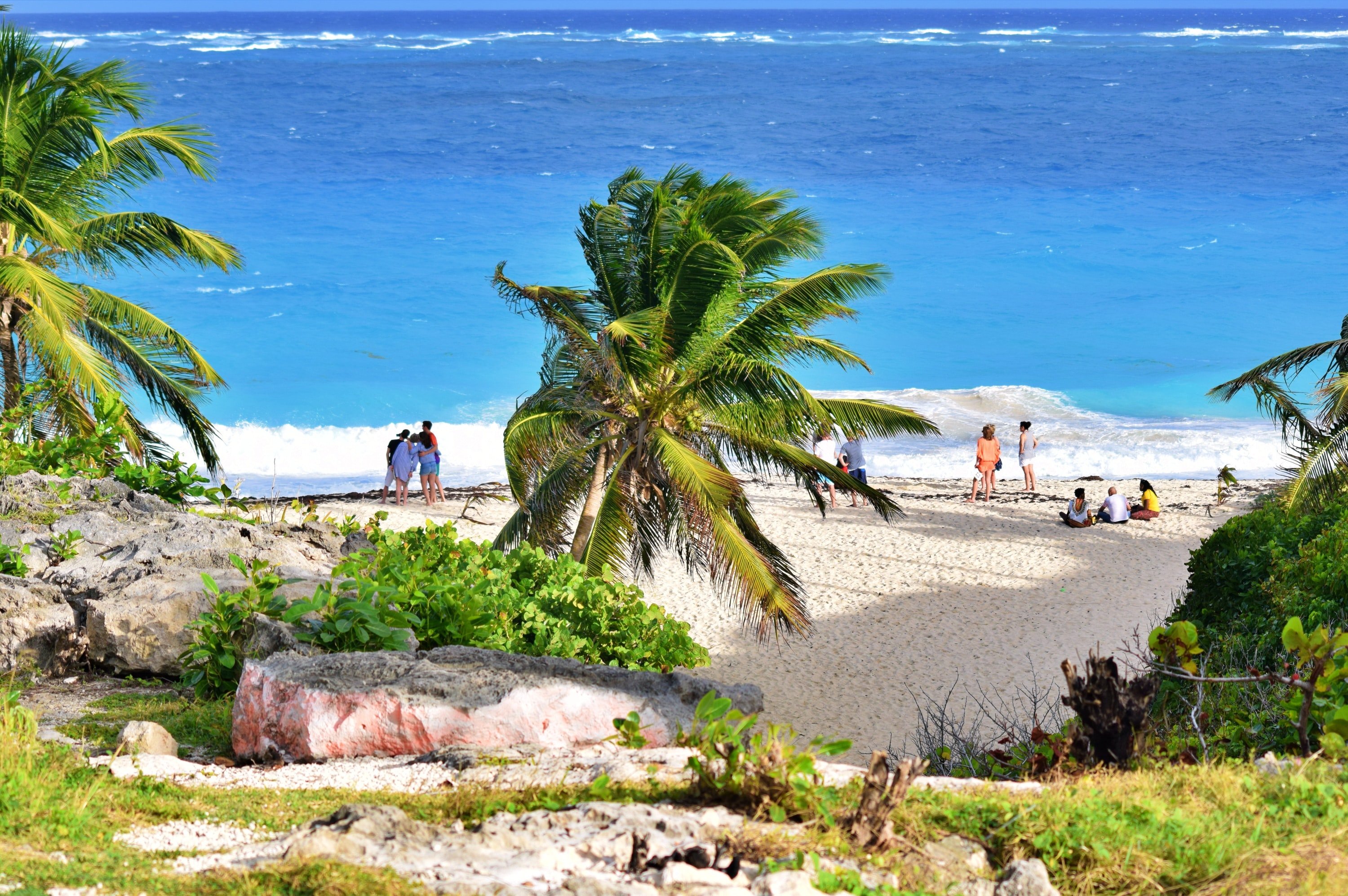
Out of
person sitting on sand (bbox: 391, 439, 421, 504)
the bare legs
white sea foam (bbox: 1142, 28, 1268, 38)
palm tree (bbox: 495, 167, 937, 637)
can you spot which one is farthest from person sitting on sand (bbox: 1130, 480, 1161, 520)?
white sea foam (bbox: 1142, 28, 1268, 38)

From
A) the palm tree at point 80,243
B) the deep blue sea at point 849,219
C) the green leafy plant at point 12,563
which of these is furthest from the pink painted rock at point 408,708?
the deep blue sea at point 849,219

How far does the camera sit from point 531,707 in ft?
19.5

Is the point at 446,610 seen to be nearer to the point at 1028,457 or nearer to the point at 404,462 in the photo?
the point at 404,462

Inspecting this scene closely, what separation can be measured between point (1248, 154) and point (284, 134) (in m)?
56.9

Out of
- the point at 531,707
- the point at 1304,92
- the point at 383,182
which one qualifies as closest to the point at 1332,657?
the point at 531,707

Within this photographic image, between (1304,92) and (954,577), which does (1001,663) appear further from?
(1304,92)

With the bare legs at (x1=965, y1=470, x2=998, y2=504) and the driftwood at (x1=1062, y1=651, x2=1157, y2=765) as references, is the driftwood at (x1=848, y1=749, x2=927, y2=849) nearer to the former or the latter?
the driftwood at (x1=1062, y1=651, x2=1157, y2=765)

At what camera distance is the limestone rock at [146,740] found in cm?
535

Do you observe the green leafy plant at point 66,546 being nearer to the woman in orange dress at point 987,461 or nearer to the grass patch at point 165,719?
the grass patch at point 165,719

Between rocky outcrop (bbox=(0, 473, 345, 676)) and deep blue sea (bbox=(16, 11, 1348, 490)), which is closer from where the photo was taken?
rocky outcrop (bbox=(0, 473, 345, 676))

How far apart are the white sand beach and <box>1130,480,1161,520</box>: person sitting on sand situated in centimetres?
14

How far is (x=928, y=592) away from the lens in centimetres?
1585

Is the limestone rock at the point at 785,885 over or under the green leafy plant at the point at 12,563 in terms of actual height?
under

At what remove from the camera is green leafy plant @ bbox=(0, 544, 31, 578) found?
299 inches
